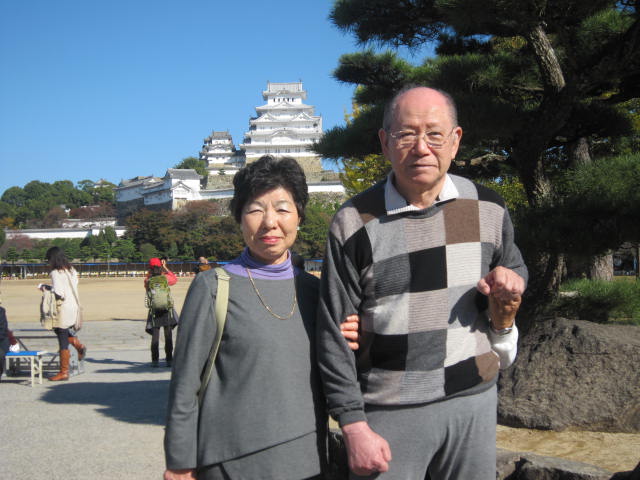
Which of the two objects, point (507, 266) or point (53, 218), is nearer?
point (507, 266)

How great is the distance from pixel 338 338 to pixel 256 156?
54.4 meters

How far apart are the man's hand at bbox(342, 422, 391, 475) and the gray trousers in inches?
1.5

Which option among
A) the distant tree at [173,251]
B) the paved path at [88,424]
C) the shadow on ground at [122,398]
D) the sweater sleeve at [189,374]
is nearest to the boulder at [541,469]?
the sweater sleeve at [189,374]

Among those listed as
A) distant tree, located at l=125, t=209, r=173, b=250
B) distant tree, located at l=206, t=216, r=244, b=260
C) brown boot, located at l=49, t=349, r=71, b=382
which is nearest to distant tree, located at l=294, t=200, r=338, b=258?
distant tree, located at l=206, t=216, r=244, b=260

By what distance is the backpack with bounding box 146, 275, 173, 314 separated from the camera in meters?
6.42

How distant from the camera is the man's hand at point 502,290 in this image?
1.38 meters

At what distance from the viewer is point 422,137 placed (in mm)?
1434

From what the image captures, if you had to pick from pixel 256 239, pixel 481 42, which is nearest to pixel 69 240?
pixel 481 42

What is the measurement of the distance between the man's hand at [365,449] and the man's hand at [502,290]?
430 mm

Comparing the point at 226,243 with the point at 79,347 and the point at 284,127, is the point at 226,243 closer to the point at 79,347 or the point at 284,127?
the point at 284,127

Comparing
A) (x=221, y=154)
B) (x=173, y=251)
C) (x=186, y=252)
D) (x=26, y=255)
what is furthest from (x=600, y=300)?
(x=221, y=154)

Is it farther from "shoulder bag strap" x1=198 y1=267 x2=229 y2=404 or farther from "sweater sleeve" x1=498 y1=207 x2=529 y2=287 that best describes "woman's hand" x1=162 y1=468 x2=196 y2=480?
"sweater sleeve" x1=498 y1=207 x2=529 y2=287

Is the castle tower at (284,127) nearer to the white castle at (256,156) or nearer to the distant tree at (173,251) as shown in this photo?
the white castle at (256,156)

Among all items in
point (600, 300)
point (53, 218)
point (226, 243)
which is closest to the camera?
point (600, 300)
